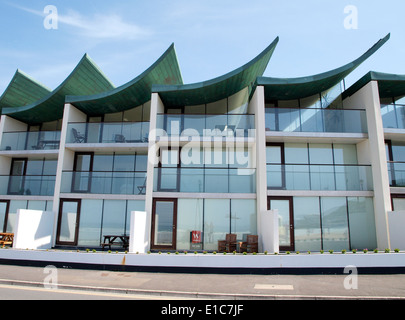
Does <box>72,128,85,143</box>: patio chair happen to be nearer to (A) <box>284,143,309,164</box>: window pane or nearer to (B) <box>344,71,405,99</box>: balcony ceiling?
(A) <box>284,143,309,164</box>: window pane

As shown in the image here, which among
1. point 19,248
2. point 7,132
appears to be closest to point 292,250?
point 19,248

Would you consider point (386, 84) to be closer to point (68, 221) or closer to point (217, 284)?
point (217, 284)

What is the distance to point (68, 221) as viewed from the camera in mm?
16031

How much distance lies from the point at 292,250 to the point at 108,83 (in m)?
14.0

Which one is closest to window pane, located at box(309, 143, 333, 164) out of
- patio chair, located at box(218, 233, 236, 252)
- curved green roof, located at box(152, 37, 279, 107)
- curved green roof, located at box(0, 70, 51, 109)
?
curved green roof, located at box(152, 37, 279, 107)

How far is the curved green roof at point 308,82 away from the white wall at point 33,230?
1186 centimetres

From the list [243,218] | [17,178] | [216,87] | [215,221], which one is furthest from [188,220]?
[17,178]

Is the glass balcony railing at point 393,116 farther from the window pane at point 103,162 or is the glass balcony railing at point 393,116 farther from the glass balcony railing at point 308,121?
the window pane at point 103,162

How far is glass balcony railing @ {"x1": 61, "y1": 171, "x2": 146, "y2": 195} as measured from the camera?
1602cm

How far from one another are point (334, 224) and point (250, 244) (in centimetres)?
411

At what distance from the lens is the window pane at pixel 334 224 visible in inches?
564

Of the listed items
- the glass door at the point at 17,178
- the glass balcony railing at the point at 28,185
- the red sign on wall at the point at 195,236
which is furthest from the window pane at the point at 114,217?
the glass door at the point at 17,178
